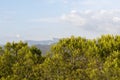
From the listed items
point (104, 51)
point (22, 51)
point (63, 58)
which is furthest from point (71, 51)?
point (22, 51)

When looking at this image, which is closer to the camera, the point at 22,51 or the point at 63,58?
the point at 63,58

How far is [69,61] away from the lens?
4341 cm

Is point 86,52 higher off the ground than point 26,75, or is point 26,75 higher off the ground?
point 86,52

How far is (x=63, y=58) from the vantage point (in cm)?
4319

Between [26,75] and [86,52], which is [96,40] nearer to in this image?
[86,52]

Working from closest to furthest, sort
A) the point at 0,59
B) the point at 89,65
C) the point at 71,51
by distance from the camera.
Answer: the point at 89,65
the point at 71,51
the point at 0,59

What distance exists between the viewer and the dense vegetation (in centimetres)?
3981

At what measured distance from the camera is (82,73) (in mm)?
41188

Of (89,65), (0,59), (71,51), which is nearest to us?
(89,65)

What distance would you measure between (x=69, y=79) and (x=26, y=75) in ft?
21.5

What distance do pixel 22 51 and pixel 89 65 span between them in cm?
1047

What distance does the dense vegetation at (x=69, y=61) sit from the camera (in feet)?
131

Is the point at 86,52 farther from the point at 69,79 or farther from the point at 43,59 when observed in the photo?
the point at 43,59

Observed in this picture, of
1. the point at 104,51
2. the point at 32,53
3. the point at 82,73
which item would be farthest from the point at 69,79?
the point at 32,53
